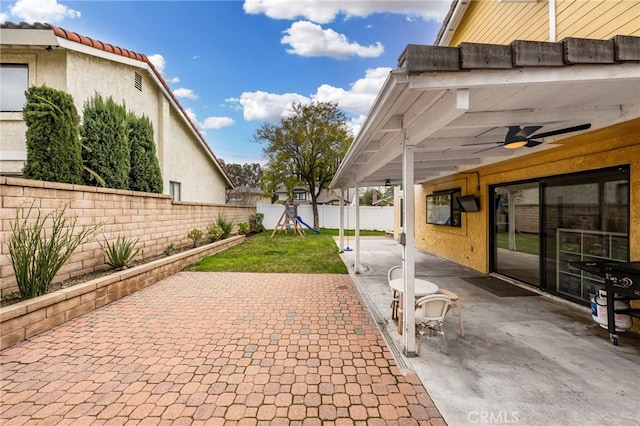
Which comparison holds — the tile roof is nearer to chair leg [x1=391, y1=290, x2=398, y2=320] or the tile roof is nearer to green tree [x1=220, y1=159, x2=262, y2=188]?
chair leg [x1=391, y1=290, x2=398, y2=320]

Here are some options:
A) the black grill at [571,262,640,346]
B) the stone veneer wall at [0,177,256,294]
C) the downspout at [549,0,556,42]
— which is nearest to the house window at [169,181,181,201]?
the stone veneer wall at [0,177,256,294]

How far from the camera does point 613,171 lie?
388cm

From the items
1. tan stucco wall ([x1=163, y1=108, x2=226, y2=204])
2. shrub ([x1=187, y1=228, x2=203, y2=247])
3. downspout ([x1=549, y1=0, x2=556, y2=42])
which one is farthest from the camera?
tan stucco wall ([x1=163, y1=108, x2=226, y2=204])

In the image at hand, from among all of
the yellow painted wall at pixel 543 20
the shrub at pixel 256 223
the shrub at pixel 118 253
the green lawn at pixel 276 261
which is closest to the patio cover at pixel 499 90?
the yellow painted wall at pixel 543 20

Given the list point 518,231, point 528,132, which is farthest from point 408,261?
point 518,231

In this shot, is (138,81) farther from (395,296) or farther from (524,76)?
(524,76)

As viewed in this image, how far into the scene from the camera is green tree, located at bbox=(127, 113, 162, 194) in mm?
8094

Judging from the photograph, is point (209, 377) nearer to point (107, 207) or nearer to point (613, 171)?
point (107, 207)

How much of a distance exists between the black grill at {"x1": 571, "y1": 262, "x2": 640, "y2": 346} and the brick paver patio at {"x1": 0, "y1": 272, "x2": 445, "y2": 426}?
103 inches

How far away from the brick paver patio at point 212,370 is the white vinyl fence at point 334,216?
1537cm

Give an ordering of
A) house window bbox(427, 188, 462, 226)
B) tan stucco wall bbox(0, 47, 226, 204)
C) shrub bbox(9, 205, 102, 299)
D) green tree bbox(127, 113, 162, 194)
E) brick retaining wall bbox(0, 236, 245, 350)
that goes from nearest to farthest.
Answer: brick retaining wall bbox(0, 236, 245, 350), shrub bbox(9, 205, 102, 299), tan stucco wall bbox(0, 47, 226, 204), house window bbox(427, 188, 462, 226), green tree bbox(127, 113, 162, 194)

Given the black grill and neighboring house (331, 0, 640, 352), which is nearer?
neighboring house (331, 0, 640, 352)

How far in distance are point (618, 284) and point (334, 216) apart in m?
18.4

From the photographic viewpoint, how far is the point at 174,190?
447 inches
